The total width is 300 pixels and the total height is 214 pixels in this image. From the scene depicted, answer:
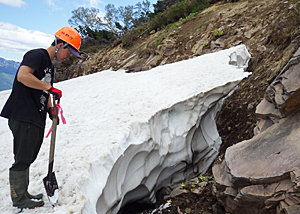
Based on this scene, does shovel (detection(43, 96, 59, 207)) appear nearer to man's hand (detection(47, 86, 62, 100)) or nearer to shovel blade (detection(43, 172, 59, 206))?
shovel blade (detection(43, 172, 59, 206))

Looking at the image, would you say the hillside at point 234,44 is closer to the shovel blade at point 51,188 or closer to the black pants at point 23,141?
the shovel blade at point 51,188

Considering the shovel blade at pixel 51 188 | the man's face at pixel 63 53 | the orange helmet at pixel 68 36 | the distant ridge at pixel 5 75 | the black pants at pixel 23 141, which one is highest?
the distant ridge at pixel 5 75

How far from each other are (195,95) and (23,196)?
382 cm

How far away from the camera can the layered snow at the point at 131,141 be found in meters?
2.97

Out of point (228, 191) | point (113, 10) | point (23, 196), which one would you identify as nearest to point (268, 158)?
point (228, 191)

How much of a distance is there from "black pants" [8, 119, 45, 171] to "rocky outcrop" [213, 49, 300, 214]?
2855 mm

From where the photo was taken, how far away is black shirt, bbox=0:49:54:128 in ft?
7.51

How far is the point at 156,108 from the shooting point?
15.7ft

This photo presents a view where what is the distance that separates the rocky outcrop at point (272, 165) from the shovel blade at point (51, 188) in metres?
2.54

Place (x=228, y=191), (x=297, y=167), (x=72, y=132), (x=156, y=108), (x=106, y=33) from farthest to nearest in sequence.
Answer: (x=106, y=33) < (x=156, y=108) < (x=72, y=132) < (x=228, y=191) < (x=297, y=167)

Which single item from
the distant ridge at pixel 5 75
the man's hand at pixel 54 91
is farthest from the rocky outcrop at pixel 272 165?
the distant ridge at pixel 5 75

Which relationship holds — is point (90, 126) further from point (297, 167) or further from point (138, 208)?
point (297, 167)

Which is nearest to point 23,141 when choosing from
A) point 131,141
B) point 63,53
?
point 63,53

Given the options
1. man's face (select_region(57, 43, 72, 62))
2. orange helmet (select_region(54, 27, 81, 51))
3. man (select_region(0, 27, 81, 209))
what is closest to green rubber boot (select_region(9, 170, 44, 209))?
man (select_region(0, 27, 81, 209))
